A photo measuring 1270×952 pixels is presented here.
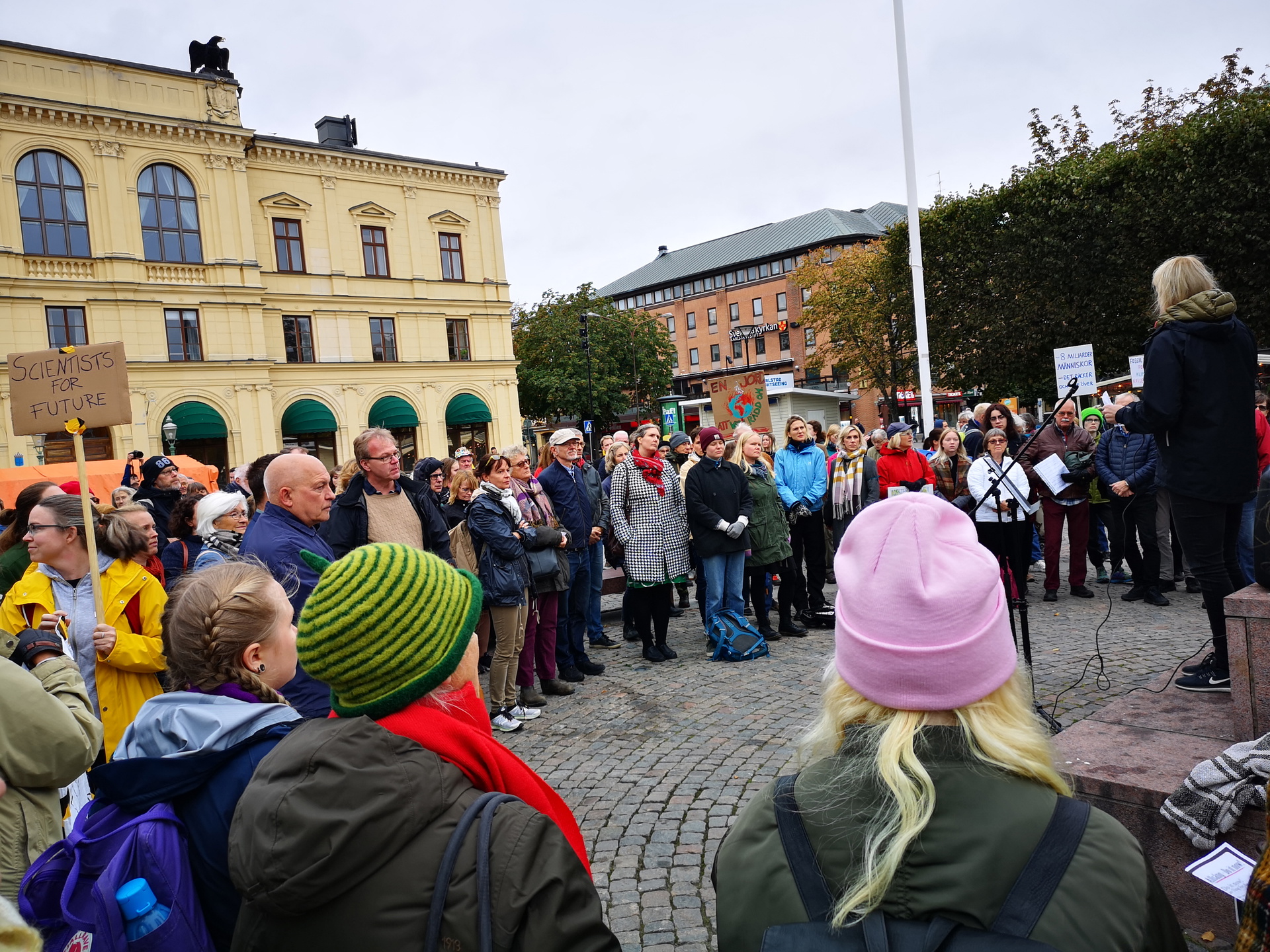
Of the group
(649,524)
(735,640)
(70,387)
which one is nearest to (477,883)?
(70,387)

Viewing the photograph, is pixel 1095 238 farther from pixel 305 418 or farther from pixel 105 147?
pixel 105 147

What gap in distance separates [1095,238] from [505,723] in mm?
25484

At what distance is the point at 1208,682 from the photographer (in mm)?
4121

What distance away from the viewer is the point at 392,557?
1751mm

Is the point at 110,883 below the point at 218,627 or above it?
below

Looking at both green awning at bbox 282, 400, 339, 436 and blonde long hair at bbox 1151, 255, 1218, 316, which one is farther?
green awning at bbox 282, 400, 339, 436

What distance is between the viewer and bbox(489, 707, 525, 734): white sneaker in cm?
616

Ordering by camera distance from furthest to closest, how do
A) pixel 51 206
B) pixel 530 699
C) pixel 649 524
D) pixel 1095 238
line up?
pixel 51 206
pixel 1095 238
pixel 649 524
pixel 530 699

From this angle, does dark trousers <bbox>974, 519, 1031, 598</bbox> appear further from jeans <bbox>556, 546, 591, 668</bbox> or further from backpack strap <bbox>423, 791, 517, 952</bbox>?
backpack strap <bbox>423, 791, 517, 952</bbox>

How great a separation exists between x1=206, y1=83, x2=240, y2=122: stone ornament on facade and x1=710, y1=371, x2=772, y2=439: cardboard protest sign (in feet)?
85.5

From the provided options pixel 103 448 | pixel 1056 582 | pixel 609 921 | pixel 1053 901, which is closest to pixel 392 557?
pixel 1053 901

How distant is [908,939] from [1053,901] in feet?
0.65

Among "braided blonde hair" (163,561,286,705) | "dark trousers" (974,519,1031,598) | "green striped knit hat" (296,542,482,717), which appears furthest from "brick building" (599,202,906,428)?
"green striped knit hat" (296,542,482,717)

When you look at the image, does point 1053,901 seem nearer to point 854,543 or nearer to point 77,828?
point 854,543
